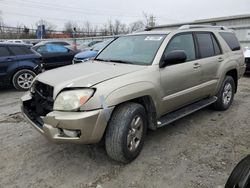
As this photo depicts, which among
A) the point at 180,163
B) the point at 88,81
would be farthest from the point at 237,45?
the point at 88,81

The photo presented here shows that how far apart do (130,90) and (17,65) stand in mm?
5773

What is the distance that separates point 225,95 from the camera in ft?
18.0

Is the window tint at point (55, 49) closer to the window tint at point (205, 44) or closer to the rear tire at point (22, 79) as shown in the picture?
the rear tire at point (22, 79)

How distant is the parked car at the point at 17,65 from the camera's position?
7.64m

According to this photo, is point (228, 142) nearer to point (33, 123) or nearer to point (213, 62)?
point (213, 62)

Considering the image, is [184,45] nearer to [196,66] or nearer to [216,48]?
[196,66]

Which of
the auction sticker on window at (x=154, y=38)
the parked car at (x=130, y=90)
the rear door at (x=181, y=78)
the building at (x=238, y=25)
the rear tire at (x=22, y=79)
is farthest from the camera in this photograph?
the building at (x=238, y=25)

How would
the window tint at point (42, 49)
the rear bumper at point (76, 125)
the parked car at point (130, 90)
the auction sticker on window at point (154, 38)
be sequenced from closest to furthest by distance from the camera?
the rear bumper at point (76, 125) → the parked car at point (130, 90) → the auction sticker on window at point (154, 38) → the window tint at point (42, 49)

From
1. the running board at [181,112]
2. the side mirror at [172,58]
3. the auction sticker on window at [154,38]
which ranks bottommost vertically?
the running board at [181,112]

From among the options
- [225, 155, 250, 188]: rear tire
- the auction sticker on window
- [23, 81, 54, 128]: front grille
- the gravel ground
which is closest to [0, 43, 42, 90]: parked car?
the gravel ground

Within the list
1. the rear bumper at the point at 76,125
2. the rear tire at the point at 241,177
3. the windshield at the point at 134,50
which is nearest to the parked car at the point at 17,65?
the windshield at the point at 134,50

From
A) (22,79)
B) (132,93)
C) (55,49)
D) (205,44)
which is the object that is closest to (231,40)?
(205,44)

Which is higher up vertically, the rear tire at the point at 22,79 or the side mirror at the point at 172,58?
the side mirror at the point at 172,58

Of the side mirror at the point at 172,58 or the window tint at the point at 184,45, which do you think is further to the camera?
the window tint at the point at 184,45
